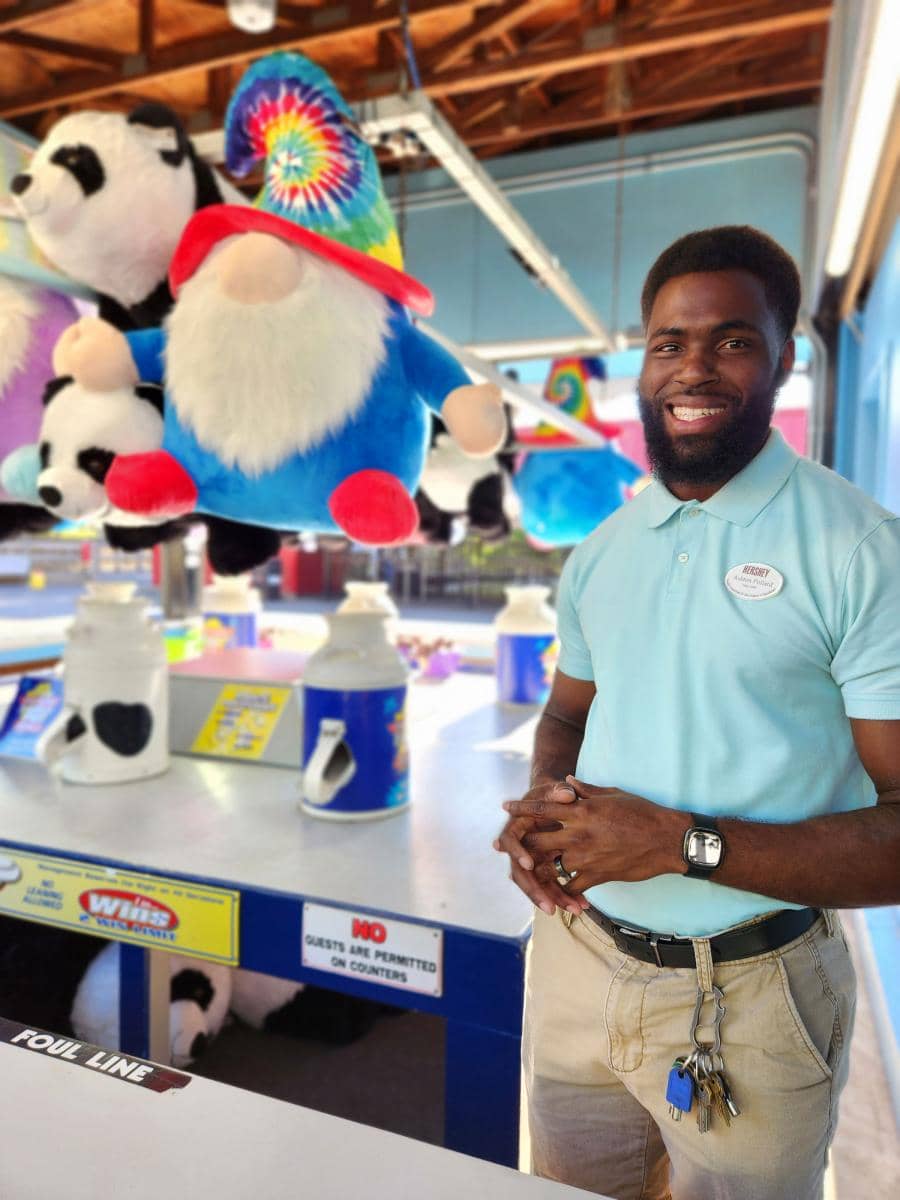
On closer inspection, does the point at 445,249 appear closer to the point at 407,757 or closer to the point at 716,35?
the point at 716,35

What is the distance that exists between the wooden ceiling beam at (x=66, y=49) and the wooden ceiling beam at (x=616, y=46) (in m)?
1.33

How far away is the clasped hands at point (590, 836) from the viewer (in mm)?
647

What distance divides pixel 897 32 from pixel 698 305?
2.12 ft

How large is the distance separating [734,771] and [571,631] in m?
0.26

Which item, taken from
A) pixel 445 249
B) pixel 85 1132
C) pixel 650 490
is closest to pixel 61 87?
pixel 445 249

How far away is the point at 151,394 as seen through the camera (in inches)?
50.0

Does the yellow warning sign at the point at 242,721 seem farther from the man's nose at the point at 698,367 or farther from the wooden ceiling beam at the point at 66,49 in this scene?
the wooden ceiling beam at the point at 66,49

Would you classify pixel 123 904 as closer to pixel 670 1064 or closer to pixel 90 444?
pixel 90 444

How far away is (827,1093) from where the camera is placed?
692 mm

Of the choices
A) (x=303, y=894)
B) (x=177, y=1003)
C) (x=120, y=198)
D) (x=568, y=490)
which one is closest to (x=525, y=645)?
(x=568, y=490)

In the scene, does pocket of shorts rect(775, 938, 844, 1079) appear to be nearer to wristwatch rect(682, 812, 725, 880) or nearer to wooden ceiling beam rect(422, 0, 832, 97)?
wristwatch rect(682, 812, 725, 880)

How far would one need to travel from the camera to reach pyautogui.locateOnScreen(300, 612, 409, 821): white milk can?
4.19ft

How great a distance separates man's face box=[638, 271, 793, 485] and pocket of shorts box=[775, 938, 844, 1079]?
1.30 ft

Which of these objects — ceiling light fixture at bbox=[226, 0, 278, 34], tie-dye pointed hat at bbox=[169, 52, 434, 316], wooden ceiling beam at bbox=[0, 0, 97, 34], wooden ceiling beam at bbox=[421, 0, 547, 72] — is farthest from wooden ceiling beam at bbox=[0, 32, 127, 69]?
tie-dye pointed hat at bbox=[169, 52, 434, 316]
